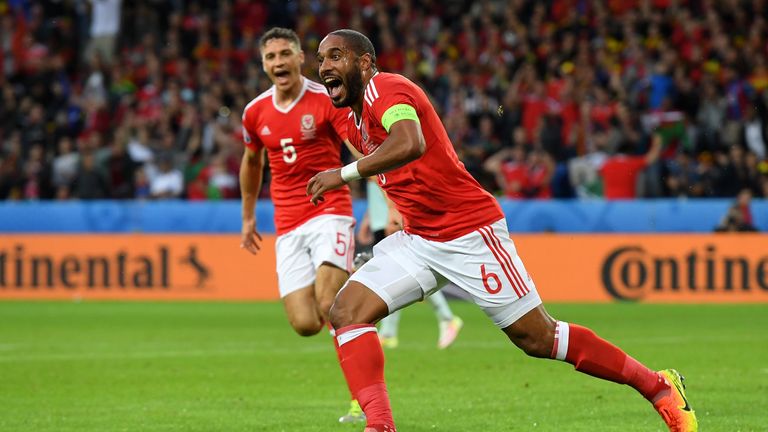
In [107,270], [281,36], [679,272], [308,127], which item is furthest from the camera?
[107,270]

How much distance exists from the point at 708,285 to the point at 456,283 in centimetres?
1239

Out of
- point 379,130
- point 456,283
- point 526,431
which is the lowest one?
point 526,431

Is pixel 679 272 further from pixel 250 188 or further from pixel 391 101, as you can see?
pixel 391 101

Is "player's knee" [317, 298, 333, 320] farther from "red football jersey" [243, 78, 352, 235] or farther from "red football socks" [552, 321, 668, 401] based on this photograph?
"red football socks" [552, 321, 668, 401]

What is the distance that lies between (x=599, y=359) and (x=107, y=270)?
1477 cm

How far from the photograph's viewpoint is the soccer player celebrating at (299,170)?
9133 millimetres

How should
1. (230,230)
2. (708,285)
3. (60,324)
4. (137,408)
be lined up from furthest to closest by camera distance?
1. (230,230)
2. (708,285)
3. (60,324)
4. (137,408)

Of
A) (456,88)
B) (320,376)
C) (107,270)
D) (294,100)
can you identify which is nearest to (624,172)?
(456,88)

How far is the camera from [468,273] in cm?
671

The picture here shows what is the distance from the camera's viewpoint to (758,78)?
71.8 feet

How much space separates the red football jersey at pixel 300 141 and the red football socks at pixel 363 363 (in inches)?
107

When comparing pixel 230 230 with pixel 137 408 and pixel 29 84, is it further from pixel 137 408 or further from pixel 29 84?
pixel 137 408

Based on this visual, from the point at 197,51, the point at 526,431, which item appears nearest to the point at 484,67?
the point at 197,51

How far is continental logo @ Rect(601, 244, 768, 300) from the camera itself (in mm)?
18312
